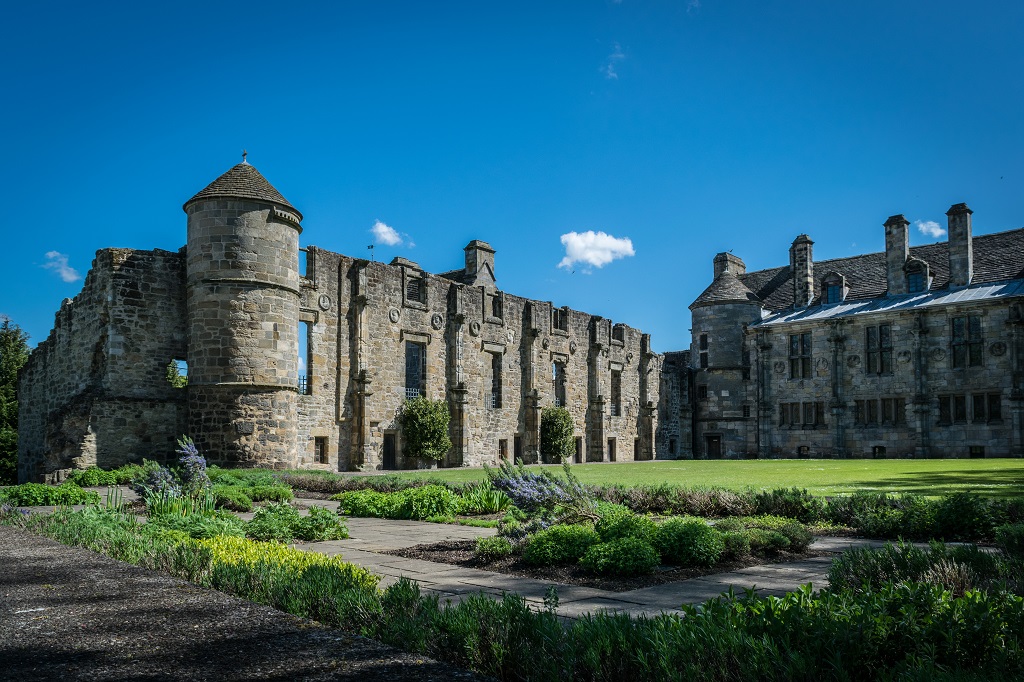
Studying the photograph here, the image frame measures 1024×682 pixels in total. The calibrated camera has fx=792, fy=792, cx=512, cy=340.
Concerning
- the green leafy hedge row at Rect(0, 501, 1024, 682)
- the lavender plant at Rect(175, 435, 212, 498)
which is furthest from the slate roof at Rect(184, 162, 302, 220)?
the green leafy hedge row at Rect(0, 501, 1024, 682)

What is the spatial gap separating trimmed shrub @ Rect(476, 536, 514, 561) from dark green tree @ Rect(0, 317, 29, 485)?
32.6m

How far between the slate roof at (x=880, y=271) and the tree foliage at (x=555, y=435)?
14.2m

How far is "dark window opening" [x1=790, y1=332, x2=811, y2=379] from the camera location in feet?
145

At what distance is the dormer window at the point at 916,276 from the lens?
135 ft

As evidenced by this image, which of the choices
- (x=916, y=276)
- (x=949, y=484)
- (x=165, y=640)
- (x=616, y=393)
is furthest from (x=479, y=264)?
(x=165, y=640)

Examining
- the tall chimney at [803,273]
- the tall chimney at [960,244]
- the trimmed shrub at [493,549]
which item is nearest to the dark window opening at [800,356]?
the tall chimney at [803,273]

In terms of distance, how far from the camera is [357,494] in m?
14.2

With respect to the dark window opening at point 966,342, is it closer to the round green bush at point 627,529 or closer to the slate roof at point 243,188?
the slate roof at point 243,188

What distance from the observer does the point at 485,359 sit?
1444 inches

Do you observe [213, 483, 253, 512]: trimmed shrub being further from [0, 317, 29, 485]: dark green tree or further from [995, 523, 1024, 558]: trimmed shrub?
[0, 317, 29, 485]: dark green tree

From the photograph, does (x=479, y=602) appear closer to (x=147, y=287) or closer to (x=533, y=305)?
(x=147, y=287)

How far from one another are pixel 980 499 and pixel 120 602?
9849 millimetres

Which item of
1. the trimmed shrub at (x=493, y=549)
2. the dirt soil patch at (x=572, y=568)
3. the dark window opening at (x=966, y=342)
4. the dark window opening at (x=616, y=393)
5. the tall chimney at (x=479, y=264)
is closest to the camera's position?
the dirt soil patch at (x=572, y=568)

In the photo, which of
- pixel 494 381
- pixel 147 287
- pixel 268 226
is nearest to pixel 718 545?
pixel 268 226
